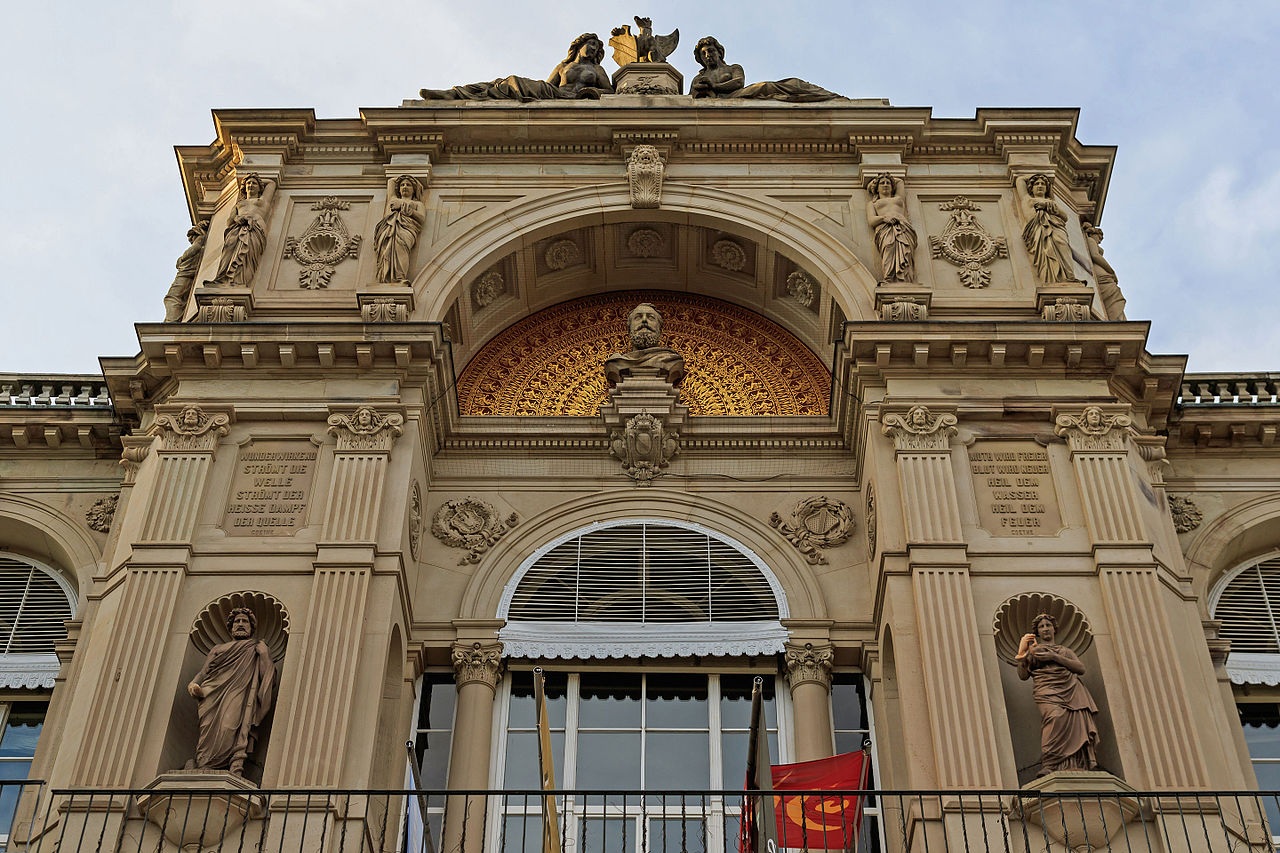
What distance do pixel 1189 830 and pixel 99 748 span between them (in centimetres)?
954

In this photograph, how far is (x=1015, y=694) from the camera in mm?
14250

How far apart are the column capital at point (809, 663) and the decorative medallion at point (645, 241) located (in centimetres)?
604

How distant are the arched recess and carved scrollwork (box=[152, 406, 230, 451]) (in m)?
2.74

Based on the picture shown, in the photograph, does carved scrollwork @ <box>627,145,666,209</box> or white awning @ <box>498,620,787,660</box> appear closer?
white awning @ <box>498,620,787,660</box>

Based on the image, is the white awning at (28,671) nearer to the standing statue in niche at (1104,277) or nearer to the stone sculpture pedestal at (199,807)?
the stone sculpture pedestal at (199,807)

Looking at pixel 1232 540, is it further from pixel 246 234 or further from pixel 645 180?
pixel 246 234

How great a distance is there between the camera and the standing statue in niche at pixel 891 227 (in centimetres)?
1755

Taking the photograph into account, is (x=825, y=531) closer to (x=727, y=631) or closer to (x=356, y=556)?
(x=727, y=631)

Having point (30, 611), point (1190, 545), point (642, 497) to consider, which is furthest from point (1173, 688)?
point (30, 611)

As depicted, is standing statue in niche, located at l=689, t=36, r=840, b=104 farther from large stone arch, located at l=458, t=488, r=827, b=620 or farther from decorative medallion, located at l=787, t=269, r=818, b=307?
large stone arch, located at l=458, t=488, r=827, b=620

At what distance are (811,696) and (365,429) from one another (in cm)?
544

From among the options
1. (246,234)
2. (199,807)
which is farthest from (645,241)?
(199,807)

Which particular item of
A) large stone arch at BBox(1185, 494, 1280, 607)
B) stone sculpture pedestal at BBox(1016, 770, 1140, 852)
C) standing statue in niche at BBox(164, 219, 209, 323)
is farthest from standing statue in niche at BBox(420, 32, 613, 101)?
stone sculpture pedestal at BBox(1016, 770, 1140, 852)

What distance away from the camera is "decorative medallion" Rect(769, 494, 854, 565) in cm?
1670
